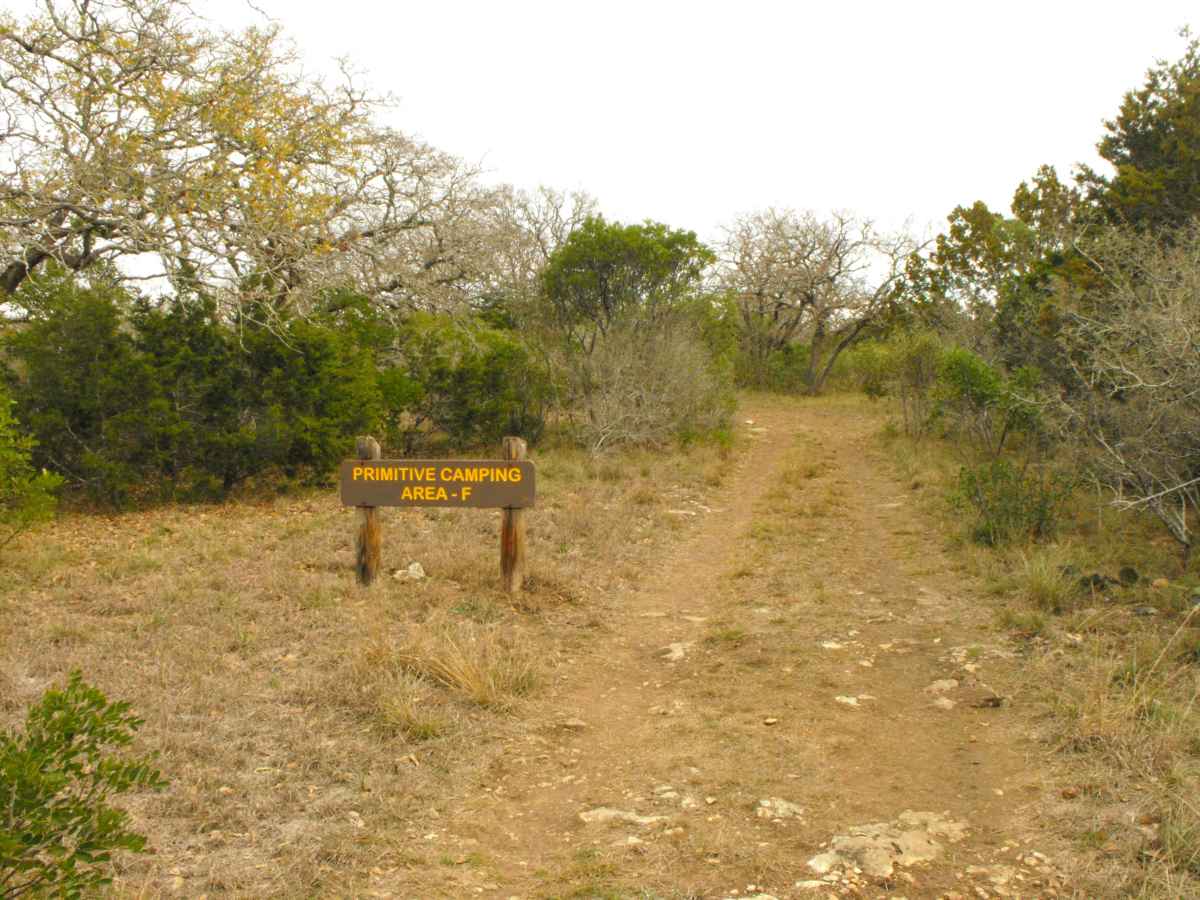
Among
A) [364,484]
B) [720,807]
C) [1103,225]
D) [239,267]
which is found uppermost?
[1103,225]

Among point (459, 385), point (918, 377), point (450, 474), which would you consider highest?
point (918, 377)

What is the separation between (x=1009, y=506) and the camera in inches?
361

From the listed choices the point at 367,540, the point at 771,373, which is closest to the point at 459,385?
the point at 367,540

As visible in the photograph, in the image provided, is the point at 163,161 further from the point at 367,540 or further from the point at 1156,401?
the point at 1156,401

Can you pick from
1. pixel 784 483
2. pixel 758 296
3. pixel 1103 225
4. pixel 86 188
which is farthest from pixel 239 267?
pixel 758 296

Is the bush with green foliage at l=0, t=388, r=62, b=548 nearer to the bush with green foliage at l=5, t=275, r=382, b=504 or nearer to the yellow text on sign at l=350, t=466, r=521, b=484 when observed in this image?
the bush with green foliage at l=5, t=275, r=382, b=504

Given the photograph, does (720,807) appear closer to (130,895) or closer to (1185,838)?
(1185,838)

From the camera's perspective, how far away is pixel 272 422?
37.5ft

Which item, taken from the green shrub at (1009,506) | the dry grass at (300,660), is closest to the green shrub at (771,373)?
the dry grass at (300,660)

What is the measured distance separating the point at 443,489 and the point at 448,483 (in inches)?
2.6

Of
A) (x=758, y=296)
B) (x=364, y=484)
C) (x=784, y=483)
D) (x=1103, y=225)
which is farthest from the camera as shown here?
(x=758, y=296)

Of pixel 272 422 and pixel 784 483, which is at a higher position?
pixel 272 422

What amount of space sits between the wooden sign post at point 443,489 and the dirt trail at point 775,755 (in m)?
1.02

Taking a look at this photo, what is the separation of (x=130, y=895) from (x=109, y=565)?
5.70 metres
